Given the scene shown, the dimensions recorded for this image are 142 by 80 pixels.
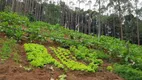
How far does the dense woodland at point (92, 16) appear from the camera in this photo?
1304 inches

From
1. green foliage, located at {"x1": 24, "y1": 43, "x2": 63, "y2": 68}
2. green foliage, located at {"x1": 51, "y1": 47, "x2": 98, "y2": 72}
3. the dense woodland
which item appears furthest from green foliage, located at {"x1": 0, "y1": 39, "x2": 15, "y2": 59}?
the dense woodland

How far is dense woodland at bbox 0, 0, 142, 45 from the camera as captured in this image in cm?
3312

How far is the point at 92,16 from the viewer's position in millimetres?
48469

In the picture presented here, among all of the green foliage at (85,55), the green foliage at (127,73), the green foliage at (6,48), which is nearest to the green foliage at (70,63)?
the green foliage at (85,55)

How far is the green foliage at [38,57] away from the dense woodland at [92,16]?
794 inches

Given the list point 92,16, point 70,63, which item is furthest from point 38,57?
point 92,16

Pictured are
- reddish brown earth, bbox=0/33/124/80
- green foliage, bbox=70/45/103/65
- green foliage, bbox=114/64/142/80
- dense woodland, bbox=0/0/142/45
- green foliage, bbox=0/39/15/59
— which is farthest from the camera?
dense woodland, bbox=0/0/142/45

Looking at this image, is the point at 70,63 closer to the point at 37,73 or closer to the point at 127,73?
the point at 37,73

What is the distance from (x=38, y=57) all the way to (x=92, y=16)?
40394 millimetres

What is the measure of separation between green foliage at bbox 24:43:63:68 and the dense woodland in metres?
20.2

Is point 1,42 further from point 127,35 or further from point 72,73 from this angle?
point 127,35

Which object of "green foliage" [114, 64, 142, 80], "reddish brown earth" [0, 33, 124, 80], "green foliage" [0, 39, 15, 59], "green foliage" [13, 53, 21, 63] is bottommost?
"green foliage" [114, 64, 142, 80]

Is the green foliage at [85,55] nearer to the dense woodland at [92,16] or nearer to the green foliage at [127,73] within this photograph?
the green foliage at [127,73]

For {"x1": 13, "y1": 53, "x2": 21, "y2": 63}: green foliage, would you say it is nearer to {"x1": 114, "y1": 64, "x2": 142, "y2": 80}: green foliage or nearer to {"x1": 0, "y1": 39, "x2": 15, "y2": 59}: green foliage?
{"x1": 0, "y1": 39, "x2": 15, "y2": 59}: green foliage
